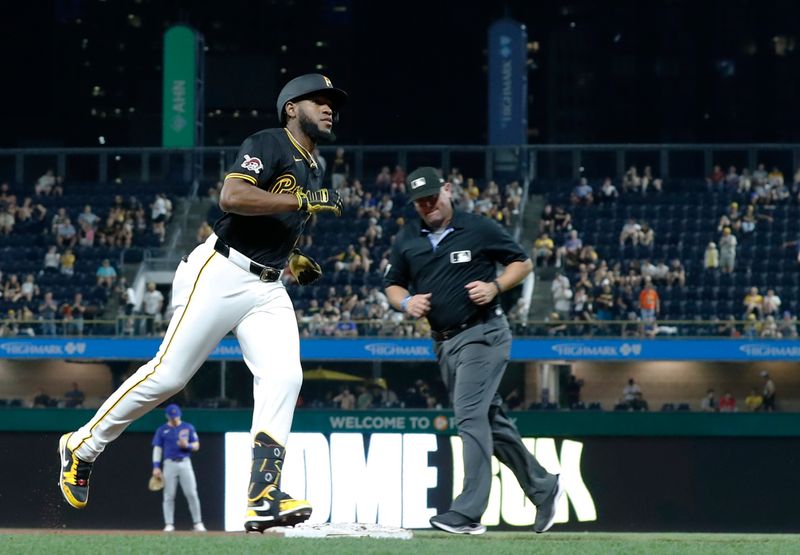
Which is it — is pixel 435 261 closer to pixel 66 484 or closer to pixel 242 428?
pixel 66 484

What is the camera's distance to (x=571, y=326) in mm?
23781

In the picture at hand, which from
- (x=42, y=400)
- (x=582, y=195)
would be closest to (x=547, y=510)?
(x=42, y=400)

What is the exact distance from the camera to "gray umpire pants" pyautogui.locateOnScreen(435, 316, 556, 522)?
22.8 feet

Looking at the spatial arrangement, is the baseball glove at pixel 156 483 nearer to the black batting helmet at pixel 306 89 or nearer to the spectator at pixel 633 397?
the spectator at pixel 633 397

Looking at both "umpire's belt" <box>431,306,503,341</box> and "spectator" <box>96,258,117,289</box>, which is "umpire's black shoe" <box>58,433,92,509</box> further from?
"spectator" <box>96,258,117,289</box>

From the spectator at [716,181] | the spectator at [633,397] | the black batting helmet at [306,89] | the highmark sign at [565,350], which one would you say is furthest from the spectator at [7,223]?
the black batting helmet at [306,89]

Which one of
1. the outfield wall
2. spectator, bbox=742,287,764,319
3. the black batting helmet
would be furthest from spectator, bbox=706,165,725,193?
the black batting helmet

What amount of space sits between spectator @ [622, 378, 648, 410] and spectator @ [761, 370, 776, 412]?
195cm

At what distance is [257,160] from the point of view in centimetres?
594

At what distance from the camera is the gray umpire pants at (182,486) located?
15.1m

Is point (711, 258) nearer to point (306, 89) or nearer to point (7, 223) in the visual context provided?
point (7, 223)

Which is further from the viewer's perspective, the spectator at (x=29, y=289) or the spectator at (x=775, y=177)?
the spectator at (x=775, y=177)

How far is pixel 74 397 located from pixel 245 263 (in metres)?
17.3

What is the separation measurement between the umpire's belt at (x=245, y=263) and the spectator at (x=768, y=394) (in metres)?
17.6
